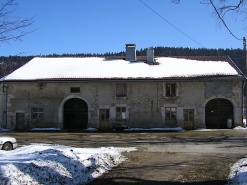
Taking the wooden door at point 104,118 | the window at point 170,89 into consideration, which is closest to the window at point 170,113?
the window at point 170,89

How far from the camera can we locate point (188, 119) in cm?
2150

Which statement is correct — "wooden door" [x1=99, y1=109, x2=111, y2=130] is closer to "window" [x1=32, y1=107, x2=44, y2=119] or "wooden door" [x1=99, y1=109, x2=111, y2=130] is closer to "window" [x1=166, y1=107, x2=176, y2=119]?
"window" [x1=166, y1=107, x2=176, y2=119]

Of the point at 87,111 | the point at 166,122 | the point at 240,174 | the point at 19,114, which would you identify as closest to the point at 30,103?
the point at 19,114

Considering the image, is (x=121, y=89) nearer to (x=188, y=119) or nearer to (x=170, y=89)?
(x=170, y=89)

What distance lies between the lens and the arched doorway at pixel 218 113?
21.6 m

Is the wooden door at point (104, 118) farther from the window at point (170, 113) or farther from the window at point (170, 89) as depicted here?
the window at point (170, 89)

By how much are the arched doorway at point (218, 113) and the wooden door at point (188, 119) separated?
1296 mm

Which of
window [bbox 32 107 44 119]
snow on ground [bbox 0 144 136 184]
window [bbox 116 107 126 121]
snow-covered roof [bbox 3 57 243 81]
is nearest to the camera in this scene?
snow on ground [bbox 0 144 136 184]

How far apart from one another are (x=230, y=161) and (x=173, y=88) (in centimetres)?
1305

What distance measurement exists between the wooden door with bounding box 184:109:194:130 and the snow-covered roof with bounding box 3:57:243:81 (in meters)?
2.99

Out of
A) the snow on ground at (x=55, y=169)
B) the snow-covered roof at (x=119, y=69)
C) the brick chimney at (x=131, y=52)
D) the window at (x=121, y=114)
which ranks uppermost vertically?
the brick chimney at (x=131, y=52)

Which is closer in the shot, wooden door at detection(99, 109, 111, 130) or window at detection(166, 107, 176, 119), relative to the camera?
window at detection(166, 107, 176, 119)

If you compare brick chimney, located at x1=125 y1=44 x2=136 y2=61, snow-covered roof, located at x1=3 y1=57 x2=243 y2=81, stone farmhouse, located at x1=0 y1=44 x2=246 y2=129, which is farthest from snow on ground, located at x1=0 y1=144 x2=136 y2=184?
brick chimney, located at x1=125 y1=44 x2=136 y2=61

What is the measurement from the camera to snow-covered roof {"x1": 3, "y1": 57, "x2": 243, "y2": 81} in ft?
72.1
